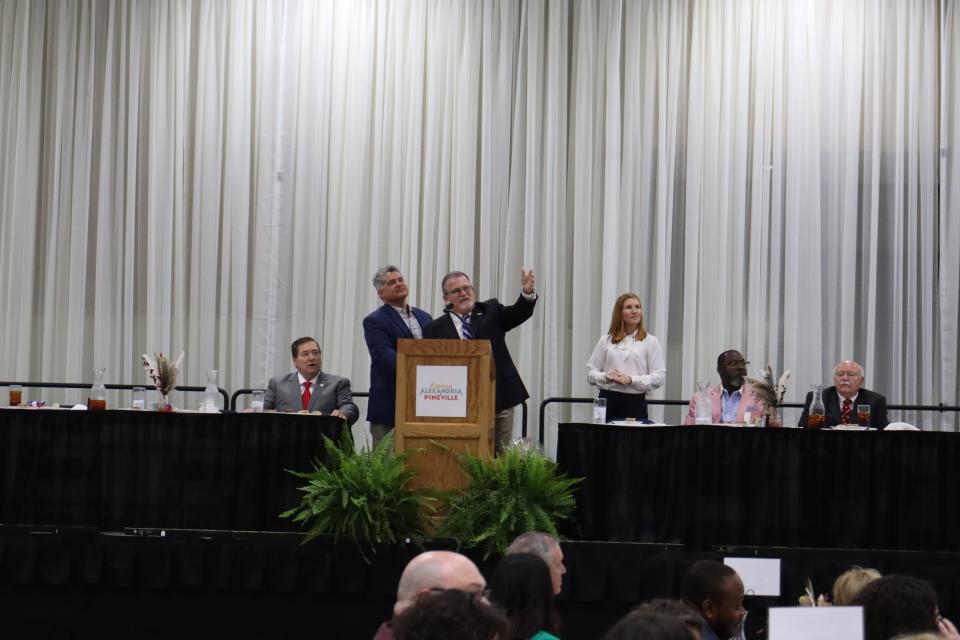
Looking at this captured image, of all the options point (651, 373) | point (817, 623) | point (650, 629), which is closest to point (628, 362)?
point (651, 373)

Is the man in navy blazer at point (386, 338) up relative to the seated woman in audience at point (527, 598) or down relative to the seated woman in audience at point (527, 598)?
up

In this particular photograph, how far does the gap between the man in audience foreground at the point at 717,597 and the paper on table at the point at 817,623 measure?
0.46 meters

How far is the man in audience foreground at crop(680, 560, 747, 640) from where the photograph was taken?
4395 mm

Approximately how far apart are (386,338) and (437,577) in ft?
14.4

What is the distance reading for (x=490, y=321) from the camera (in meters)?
7.64

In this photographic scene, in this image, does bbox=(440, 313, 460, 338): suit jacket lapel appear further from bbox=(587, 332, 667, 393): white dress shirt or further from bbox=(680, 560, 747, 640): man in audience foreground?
bbox=(680, 560, 747, 640): man in audience foreground

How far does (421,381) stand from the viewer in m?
6.75

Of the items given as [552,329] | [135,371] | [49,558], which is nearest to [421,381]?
[49,558]

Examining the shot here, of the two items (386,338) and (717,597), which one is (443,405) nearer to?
(386,338)

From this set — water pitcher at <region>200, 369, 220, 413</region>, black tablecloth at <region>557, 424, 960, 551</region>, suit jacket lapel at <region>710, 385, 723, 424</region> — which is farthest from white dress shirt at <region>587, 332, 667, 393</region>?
water pitcher at <region>200, 369, 220, 413</region>

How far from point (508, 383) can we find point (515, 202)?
3463mm

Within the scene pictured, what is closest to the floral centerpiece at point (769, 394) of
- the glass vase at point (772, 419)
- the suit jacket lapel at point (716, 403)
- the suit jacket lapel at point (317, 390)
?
the glass vase at point (772, 419)

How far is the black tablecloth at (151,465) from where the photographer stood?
7027 mm

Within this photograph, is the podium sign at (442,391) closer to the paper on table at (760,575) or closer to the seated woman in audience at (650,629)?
the paper on table at (760,575)
